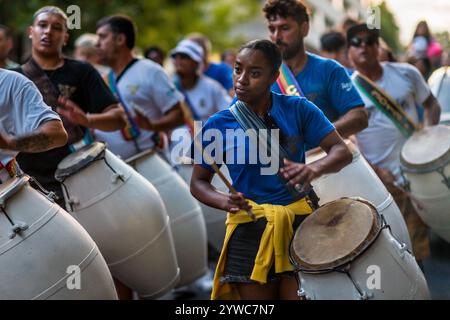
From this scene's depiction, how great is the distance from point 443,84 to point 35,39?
4.09m

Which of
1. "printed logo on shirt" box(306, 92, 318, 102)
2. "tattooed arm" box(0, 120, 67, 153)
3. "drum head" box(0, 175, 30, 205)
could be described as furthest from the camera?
"printed logo on shirt" box(306, 92, 318, 102)

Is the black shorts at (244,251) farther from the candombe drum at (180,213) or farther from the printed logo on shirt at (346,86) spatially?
the candombe drum at (180,213)

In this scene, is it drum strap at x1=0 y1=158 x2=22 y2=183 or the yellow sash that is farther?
drum strap at x1=0 y1=158 x2=22 y2=183

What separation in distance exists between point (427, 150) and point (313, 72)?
125 cm

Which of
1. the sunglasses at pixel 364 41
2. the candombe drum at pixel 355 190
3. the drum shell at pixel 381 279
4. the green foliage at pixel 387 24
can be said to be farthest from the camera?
the green foliage at pixel 387 24

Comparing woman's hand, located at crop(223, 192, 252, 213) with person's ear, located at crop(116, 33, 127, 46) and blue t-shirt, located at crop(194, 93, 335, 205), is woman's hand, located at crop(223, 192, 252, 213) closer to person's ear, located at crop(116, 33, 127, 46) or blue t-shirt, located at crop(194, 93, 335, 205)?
blue t-shirt, located at crop(194, 93, 335, 205)

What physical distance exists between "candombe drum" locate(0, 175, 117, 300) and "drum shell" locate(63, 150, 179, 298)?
1.10 m

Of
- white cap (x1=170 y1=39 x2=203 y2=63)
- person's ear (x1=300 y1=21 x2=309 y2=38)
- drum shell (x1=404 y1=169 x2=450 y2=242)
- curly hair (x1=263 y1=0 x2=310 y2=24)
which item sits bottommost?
drum shell (x1=404 y1=169 x2=450 y2=242)

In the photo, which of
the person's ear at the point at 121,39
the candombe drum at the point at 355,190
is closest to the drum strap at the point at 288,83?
the candombe drum at the point at 355,190

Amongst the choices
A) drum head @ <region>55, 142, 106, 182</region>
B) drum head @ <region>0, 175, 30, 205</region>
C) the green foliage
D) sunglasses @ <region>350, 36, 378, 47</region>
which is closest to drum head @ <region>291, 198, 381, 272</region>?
drum head @ <region>0, 175, 30, 205</region>

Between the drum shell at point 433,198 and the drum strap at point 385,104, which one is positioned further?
Answer: the drum strap at point 385,104

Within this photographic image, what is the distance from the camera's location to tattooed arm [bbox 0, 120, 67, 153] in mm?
4391

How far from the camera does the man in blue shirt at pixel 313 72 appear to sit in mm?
5461

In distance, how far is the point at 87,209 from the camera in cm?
550
